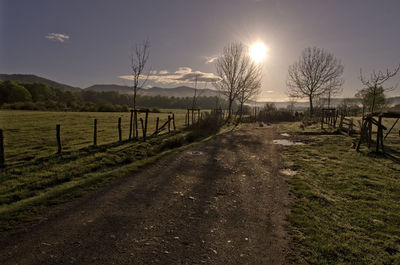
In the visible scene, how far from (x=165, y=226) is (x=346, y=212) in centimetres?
475

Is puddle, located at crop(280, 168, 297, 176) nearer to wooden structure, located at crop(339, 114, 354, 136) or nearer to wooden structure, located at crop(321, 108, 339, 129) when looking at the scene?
wooden structure, located at crop(339, 114, 354, 136)

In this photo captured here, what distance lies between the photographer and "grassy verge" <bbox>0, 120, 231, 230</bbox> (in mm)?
5128

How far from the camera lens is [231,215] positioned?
201 inches

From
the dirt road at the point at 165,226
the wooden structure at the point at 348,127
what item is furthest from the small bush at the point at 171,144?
the wooden structure at the point at 348,127

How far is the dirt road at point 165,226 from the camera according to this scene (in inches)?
140

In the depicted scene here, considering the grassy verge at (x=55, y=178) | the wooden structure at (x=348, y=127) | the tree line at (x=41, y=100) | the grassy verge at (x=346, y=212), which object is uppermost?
the tree line at (x=41, y=100)

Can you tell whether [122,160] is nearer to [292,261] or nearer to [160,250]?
[160,250]

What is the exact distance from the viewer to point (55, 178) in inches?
299

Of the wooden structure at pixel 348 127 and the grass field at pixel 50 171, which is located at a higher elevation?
the wooden structure at pixel 348 127

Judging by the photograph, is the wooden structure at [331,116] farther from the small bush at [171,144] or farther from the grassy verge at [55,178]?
the grassy verge at [55,178]

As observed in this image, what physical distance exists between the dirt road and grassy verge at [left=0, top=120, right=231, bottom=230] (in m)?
0.61

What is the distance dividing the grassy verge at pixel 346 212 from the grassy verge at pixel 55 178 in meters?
6.14

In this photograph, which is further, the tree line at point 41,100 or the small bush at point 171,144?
the tree line at point 41,100

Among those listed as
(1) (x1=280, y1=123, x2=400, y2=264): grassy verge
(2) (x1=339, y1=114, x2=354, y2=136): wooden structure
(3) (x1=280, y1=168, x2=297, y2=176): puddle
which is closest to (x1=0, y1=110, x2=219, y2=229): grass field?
(3) (x1=280, y1=168, x2=297, y2=176): puddle
